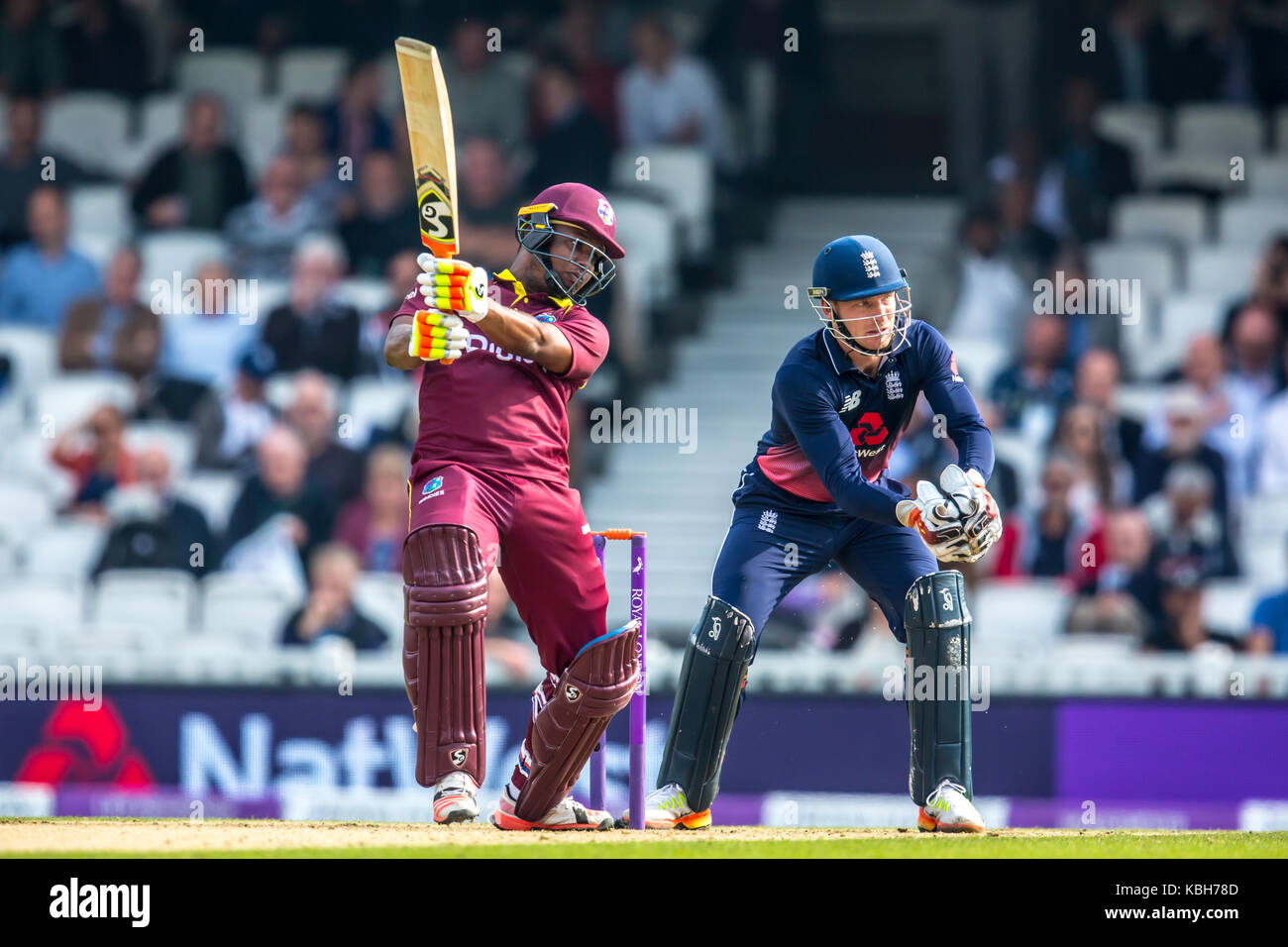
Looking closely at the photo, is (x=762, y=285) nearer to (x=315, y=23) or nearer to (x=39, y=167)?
(x=315, y=23)

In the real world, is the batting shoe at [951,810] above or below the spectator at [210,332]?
below

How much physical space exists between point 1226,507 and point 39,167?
8.41 m

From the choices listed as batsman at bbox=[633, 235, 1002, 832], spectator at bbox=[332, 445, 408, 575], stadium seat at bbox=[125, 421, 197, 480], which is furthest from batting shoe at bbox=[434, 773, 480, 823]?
stadium seat at bbox=[125, 421, 197, 480]

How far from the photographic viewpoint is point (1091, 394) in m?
11.2

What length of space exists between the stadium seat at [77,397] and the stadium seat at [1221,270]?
6773 millimetres

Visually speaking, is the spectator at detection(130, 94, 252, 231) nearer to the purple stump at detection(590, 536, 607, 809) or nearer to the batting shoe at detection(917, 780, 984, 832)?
the purple stump at detection(590, 536, 607, 809)

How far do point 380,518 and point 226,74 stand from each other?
483 cm

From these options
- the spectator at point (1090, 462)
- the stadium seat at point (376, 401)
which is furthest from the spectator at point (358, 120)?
the spectator at point (1090, 462)

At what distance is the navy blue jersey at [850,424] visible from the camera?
246 inches

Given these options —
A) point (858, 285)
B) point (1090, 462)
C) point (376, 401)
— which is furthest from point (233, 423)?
point (858, 285)

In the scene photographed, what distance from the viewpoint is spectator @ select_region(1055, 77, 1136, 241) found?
497 inches

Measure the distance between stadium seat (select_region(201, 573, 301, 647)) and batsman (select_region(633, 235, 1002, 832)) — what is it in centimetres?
465

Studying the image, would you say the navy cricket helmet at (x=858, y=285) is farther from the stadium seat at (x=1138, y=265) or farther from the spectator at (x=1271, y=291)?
the stadium seat at (x=1138, y=265)
